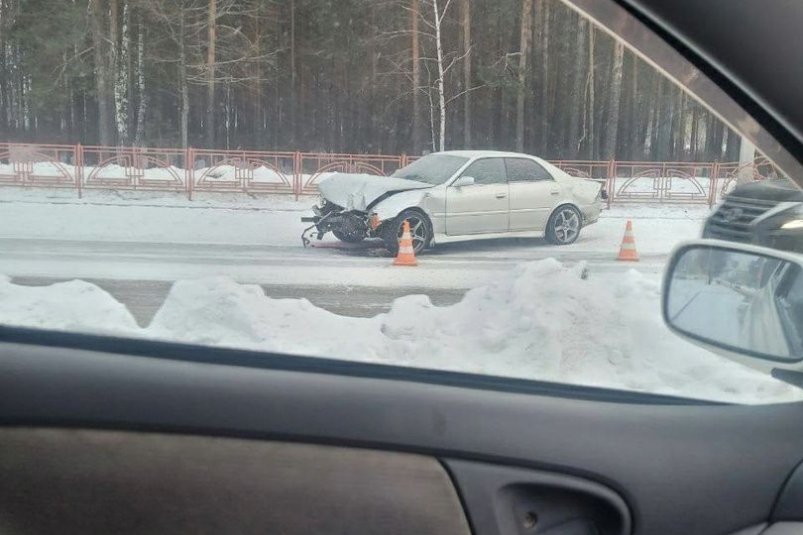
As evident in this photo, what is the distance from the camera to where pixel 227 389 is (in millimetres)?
2352

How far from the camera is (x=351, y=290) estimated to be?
2.99 meters

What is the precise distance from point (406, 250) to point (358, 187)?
0.90 feet

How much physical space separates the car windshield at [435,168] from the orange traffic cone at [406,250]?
16 centimetres

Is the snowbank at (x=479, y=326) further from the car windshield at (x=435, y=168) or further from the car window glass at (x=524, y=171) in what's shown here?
the car windshield at (x=435, y=168)

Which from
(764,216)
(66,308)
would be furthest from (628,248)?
(66,308)

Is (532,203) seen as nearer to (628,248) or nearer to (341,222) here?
(628,248)

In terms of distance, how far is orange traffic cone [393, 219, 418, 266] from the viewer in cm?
289

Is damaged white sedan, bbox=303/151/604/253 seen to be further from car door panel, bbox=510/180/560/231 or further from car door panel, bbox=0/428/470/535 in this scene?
car door panel, bbox=0/428/470/535

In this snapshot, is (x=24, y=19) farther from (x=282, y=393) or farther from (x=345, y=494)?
(x=345, y=494)

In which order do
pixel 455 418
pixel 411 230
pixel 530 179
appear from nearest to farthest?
1. pixel 455 418
2. pixel 530 179
3. pixel 411 230

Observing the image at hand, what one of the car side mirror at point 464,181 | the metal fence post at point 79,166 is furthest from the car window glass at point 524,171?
the metal fence post at point 79,166

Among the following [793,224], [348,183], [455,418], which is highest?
[348,183]

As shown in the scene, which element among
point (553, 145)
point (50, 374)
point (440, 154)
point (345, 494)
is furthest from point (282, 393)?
point (553, 145)

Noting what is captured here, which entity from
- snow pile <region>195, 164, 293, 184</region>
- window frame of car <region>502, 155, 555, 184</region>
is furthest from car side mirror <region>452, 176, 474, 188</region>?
snow pile <region>195, 164, 293, 184</region>
